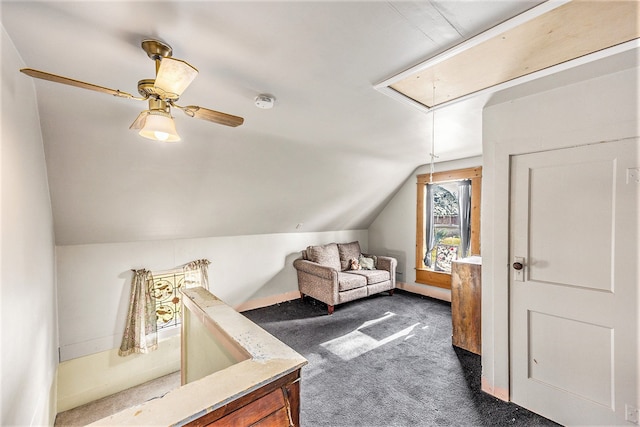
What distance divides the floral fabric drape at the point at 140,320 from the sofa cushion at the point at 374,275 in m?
2.81

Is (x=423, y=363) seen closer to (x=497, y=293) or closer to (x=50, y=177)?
(x=497, y=293)

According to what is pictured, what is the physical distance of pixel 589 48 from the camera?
1.44 metres

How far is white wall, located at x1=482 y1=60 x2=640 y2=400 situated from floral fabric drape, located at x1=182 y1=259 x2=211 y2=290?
10.2 ft

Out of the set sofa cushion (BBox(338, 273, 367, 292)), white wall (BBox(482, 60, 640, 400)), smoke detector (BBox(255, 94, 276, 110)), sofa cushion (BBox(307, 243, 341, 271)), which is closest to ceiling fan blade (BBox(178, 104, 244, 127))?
smoke detector (BBox(255, 94, 276, 110))

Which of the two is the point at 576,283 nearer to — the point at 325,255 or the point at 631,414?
the point at 631,414

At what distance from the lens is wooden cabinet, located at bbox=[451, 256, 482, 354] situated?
2.82 m

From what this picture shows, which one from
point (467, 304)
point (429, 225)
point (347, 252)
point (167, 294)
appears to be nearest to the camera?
point (467, 304)

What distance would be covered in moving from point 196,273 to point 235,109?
2.28 metres

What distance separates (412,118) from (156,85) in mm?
1963

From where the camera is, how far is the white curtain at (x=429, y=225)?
461 cm

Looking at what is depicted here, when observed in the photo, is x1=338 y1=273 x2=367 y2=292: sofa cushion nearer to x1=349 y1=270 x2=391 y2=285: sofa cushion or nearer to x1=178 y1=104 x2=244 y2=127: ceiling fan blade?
x1=349 y1=270 x2=391 y2=285: sofa cushion

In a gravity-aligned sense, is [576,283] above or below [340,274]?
above

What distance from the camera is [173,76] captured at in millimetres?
1139

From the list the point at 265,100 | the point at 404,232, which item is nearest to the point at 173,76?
the point at 265,100
